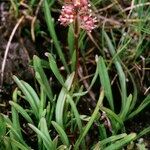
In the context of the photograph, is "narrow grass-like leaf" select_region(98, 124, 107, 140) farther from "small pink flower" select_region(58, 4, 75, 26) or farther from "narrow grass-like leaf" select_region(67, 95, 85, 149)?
"small pink flower" select_region(58, 4, 75, 26)

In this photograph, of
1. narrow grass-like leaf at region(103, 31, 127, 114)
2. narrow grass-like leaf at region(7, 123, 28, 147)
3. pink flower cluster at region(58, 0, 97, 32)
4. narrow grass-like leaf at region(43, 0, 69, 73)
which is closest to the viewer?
pink flower cluster at region(58, 0, 97, 32)

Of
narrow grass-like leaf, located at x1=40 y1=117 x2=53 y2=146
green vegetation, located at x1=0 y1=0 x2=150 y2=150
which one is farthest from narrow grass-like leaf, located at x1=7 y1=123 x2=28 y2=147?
narrow grass-like leaf, located at x1=40 y1=117 x2=53 y2=146

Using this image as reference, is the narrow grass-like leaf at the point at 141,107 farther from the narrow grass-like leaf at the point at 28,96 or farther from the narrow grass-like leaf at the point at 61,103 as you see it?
the narrow grass-like leaf at the point at 28,96

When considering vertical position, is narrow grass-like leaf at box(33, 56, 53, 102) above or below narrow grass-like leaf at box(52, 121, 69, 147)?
above

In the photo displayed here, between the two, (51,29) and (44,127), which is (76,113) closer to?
(44,127)

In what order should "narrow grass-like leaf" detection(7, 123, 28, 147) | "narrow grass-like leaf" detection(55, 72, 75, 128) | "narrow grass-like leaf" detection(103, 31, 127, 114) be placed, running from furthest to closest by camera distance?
"narrow grass-like leaf" detection(103, 31, 127, 114), "narrow grass-like leaf" detection(55, 72, 75, 128), "narrow grass-like leaf" detection(7, 123, 28, 147)

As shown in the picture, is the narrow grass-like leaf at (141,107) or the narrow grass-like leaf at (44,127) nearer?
the narrow grass-like leaf at (44,127)

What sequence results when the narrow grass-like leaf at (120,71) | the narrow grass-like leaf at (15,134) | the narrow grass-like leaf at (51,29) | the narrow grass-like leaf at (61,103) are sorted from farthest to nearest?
the narrow grass-like leaf at (51,29) → the narrow grass-like leaf at (120,71) → the narrow grass-like leaf at (61,103) → the narrow grass-like leaf at (15,134)

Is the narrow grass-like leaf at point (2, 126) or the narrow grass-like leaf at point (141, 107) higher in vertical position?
the narrow grass-like leaf at point (2, 126)

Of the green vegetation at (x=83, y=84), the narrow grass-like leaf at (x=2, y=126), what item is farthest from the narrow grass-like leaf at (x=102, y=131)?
the narrow grass-like leaf at (x=2, y=126)

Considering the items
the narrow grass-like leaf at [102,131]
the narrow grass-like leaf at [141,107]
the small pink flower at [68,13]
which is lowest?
the narrow grass-like leaf at [102,131]

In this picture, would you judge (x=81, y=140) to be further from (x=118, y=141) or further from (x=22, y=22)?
(x=22, y=22)
